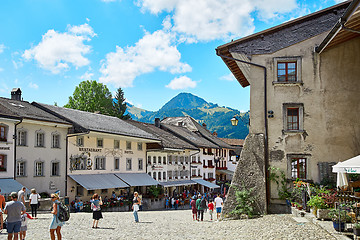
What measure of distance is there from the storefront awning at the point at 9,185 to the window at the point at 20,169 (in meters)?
1.47

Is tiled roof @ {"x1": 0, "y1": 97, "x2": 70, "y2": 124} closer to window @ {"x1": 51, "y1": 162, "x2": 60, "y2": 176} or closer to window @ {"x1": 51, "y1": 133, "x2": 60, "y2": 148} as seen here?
window @ {"x1": 51, "y1": 133, "x2": 60, "y2": 148}

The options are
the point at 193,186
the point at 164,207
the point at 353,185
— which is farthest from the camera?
the point at 193,186

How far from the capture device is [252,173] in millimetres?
21375

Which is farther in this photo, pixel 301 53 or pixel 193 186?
pixel 193 186

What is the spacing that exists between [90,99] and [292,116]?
49.3m

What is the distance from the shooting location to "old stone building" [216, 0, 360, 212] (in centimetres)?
2131

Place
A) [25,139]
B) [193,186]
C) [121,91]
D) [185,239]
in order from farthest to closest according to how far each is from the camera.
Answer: [121,91] → [193,186] → [25,139] → [185,239]

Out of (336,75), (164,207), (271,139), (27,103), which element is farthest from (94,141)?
(336,75)

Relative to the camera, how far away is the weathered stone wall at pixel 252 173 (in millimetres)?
20844

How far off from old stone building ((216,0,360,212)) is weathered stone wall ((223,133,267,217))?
5 centimetres

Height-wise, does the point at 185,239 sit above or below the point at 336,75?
below

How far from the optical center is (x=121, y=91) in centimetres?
8062

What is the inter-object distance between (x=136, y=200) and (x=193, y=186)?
3673 cm

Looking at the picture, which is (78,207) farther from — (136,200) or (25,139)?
(136,200)
